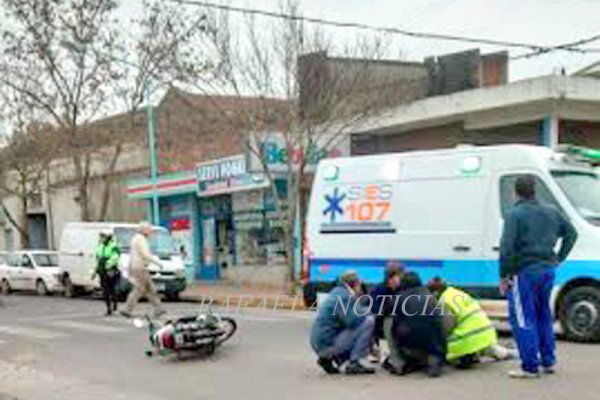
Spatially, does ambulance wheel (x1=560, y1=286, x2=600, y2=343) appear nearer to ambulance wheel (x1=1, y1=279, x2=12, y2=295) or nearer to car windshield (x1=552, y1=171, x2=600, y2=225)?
car windshield (x1=552, y1=171, x2=600, y2=225)

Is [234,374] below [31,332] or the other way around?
the other way around

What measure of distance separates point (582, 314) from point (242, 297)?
12.2 meters

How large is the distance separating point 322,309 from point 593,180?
179 inches

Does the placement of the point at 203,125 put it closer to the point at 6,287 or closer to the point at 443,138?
the point at 443,138

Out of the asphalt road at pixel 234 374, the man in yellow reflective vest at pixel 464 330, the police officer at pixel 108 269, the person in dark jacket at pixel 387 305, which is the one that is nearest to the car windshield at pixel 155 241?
the police officer at pixel 108 269

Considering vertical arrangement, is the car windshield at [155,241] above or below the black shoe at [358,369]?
above

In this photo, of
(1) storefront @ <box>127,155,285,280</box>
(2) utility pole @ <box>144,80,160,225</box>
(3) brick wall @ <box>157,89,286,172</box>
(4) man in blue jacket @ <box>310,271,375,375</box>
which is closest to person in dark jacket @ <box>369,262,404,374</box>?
(4) man in blue jacket @ <box>310,271,375,375</box>

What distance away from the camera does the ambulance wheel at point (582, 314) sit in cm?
1153

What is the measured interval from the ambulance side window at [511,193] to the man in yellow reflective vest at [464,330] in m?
2.61

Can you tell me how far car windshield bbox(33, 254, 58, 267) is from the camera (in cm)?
2892

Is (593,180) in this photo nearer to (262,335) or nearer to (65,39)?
(262,335)

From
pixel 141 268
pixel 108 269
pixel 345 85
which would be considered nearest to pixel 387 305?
pixel 141 268

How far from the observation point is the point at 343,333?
9.89 meters

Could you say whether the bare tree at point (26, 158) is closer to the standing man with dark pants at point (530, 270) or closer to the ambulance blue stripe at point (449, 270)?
the ambulance blue stripe at point (449, 270)
